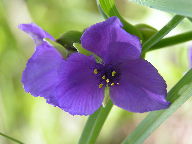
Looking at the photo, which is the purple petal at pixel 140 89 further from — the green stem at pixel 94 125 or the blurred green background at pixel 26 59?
the blurred green background at pixel 26 59

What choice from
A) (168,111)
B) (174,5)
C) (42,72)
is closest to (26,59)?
(42,72)

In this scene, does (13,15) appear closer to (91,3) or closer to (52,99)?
(91,3)

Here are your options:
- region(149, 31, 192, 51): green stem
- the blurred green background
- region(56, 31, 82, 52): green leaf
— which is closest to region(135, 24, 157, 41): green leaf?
region(149, 31, 192, 51): green stem

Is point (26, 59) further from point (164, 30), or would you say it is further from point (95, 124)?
point (164, 30)

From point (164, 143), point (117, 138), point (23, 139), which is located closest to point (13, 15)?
point (23, 139)

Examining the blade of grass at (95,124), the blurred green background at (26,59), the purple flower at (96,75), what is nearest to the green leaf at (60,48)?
the purple flower at (96,75)

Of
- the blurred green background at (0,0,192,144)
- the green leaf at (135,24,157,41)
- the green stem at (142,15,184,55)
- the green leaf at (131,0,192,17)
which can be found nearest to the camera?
the green leaf at (131,0,192,17)

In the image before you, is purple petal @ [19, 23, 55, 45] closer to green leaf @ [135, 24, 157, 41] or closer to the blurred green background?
green leaf @ [135, 24, 157, 41]

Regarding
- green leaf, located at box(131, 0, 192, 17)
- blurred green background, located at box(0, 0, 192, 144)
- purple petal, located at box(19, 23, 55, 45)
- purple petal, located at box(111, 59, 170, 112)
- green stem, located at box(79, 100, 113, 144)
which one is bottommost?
blurred green background, located at box(0, 0, 192, 144)
